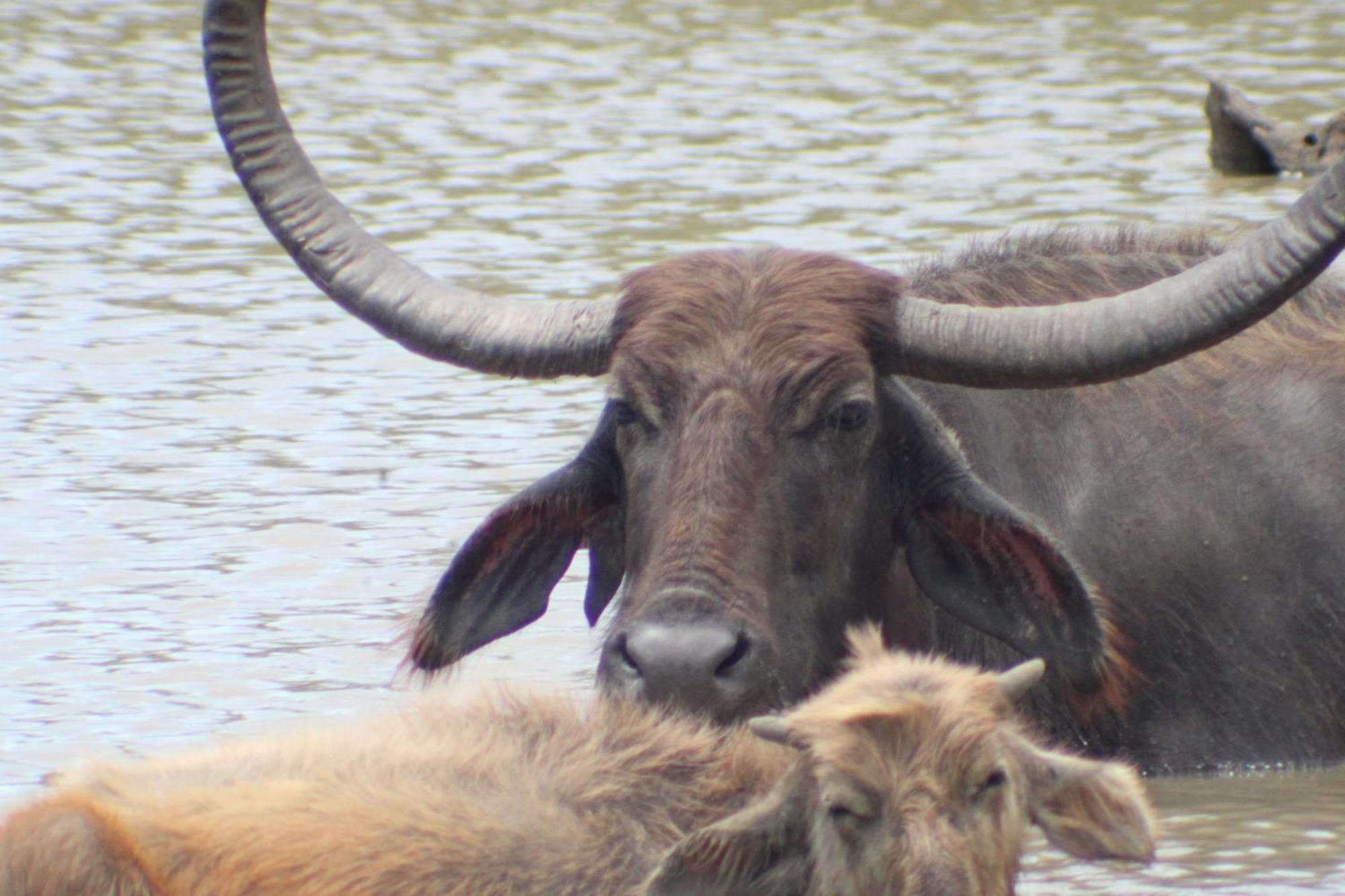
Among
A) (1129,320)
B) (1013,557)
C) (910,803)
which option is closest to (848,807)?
(910,803)

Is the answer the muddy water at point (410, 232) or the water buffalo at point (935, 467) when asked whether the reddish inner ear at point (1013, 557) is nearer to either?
the water buffalo at point (935, 467)

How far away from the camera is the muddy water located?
8.02 metres

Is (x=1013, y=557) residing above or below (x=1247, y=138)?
below

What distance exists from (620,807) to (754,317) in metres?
1.60

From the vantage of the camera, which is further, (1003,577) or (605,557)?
(605,557)

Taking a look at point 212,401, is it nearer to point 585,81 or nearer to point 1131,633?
point 1131,633

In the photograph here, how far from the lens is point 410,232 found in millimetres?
15133

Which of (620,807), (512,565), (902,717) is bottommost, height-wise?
(620,807)

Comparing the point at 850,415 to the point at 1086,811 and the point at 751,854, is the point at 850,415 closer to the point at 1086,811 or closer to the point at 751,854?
the point at 1086,811

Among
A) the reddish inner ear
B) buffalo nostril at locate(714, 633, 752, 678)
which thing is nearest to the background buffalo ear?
the reddish inner ear

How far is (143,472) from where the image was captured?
34.2 ft

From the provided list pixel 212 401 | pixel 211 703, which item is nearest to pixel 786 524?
pixel 211 703

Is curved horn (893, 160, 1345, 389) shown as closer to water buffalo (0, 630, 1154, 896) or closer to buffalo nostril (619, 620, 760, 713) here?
buffalo nostril (619, 620, 760, 713)

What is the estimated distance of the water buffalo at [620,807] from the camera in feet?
14.5
